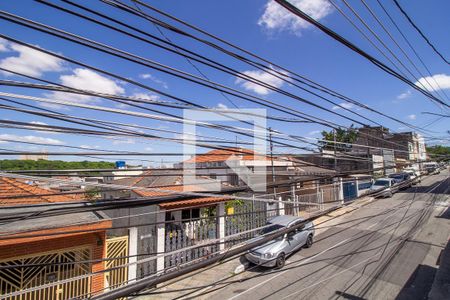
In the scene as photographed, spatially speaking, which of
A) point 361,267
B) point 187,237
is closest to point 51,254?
point 187,237

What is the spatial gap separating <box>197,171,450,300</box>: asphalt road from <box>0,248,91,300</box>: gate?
3357 millimetres

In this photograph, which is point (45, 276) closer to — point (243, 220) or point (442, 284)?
point (243, 220)

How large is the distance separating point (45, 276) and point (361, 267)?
9376 millimetres

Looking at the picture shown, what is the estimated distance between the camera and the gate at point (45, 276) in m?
6.10

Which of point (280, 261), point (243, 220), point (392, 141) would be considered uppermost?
point (392, 141)

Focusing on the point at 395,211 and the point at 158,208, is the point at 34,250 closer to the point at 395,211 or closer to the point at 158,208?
the point at 158,208

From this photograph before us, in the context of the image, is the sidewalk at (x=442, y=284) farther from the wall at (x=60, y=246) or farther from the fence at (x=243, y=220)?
the wall at (x=60, y=246)

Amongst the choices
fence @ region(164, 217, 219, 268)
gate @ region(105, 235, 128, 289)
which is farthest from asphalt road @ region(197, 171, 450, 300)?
gate @ region(105, 235, 128, 289)

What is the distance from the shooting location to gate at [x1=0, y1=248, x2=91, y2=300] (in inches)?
240

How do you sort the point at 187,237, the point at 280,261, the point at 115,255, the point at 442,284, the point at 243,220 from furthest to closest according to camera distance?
the point at 243,220 → the point at 280,261 → the point at 187,237 → the point at 115,255 → the point at 442,284

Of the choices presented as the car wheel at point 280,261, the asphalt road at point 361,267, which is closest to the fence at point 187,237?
the asphalt road at point 361,267

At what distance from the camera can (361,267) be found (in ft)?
28.8

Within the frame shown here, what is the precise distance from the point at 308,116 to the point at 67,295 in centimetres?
722

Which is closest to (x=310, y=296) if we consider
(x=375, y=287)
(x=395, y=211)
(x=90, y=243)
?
(x=375, y=287)
